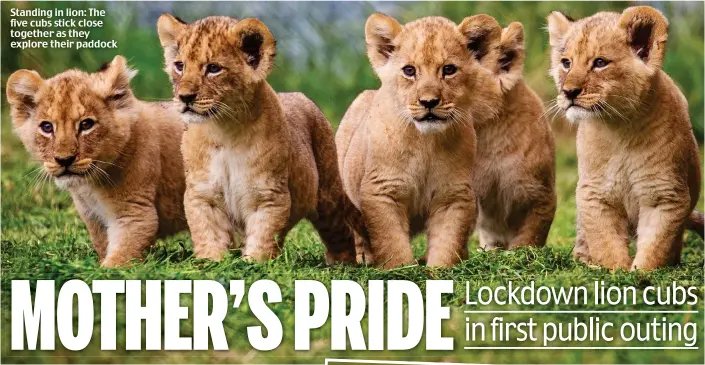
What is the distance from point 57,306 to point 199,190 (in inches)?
41.0

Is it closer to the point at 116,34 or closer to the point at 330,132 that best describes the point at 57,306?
the point at 330,132

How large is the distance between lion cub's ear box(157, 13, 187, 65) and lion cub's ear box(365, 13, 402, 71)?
104 centimetres

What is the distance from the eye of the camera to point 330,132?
26.8 ft

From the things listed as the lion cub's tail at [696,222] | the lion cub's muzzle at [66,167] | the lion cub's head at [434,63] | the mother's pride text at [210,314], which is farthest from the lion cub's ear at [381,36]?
the lion cub's tail at [696,222]

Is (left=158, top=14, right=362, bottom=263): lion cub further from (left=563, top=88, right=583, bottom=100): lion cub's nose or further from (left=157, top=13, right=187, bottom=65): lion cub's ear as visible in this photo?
(left=563, top=88, right=583, bottom=100): lion cub's nose

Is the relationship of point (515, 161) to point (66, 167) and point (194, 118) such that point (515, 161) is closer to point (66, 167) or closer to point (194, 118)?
point (194, 118)

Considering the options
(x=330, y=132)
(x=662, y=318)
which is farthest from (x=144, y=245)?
(x=662, y=318)

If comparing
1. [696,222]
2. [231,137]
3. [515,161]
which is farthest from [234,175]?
[696,222]

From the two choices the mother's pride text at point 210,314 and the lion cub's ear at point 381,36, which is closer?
the mother's pride text at point 210,314

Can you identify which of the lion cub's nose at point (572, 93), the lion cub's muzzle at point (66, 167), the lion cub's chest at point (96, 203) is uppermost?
the lion cub's nose at point (572, 93)

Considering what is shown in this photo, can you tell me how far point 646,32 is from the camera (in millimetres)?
7234

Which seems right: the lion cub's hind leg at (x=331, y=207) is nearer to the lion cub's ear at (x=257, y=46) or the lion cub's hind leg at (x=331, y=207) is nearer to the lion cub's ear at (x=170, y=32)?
the lion cub's ear at (x=257, y=46)

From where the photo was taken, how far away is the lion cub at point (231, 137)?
698 centimetres

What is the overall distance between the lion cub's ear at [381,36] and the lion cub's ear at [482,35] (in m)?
0.37
